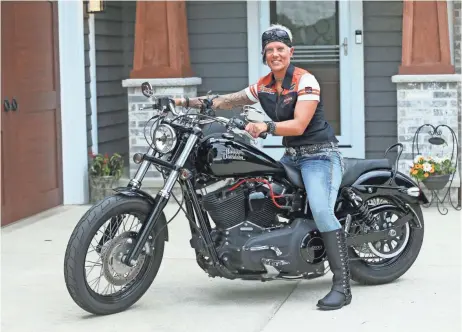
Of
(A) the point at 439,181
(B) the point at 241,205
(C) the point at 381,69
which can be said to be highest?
(C) the point at 381,69

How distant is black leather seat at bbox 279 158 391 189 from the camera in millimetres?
5371

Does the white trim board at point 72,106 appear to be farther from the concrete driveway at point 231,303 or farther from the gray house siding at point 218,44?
the concrete driveway at point 231,303

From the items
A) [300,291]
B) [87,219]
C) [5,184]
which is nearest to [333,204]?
[300,291]

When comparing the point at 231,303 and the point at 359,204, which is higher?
the point at 359,204

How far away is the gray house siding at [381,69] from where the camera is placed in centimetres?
936

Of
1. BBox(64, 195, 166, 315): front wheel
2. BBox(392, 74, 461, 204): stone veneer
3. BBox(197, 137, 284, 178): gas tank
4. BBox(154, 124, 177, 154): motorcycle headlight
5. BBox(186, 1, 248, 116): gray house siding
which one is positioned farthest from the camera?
BBox(186, 1, 248, 116): gray house siding

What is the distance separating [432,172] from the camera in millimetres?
8164

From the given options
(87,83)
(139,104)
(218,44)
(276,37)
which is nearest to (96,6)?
(87,83)

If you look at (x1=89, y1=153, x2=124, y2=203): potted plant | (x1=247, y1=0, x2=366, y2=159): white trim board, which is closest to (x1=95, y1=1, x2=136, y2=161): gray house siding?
(x1=89, y1=153, x2=124, y2=203): potted plant

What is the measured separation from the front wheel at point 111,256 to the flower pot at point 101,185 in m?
3.58

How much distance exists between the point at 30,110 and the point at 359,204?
3.71 metres

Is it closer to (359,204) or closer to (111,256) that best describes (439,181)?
(359,204)

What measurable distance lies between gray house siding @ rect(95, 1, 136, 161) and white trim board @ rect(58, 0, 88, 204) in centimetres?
56

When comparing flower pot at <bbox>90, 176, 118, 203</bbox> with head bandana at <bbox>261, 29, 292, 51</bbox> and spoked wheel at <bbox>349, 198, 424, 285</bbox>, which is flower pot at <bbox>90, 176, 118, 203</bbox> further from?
head bandana at <bbox>261, 29, 292, 51</bbox>
